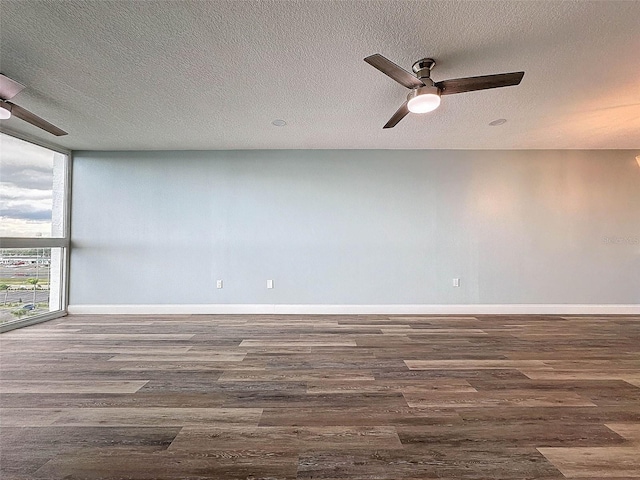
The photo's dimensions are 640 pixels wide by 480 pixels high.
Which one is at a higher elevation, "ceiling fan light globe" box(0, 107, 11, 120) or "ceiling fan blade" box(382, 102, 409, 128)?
"ceiling fan blade" box(382, 102, 409, 128)

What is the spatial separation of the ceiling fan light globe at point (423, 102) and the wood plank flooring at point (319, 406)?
82.3 inches

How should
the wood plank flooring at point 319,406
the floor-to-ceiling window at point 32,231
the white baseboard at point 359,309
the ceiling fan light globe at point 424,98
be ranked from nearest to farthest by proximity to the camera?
the wood plank flooring at point 319,406 < the ceiling fan light globe at point 424,98 < the floor-to-ceiling window at point 32,231 < the white baseboard at point 359,309

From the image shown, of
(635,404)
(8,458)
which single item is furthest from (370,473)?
(635,404)

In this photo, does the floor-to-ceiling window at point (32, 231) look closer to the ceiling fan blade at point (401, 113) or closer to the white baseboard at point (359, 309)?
the white baseboard at point (359, 309)

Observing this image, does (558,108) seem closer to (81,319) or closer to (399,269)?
(399,269)

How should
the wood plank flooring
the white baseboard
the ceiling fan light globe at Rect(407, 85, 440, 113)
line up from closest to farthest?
the wood plank flooring → the ceiling fan light globe at Rect(407, 85, 440, 113) → the white baseboard

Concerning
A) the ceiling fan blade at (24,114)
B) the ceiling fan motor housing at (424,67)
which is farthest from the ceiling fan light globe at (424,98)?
the ceiling fan blade at (24,114)

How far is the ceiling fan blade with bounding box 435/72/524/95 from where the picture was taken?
2084mm

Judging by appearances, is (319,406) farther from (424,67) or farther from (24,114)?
(24,114)

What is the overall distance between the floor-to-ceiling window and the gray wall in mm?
216

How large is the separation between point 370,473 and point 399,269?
352 cm

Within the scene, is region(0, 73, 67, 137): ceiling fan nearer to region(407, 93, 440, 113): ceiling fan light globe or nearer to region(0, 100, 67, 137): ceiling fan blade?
region(0, 100, 67, 137): ceiling fan blade

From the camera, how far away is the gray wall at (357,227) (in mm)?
4680

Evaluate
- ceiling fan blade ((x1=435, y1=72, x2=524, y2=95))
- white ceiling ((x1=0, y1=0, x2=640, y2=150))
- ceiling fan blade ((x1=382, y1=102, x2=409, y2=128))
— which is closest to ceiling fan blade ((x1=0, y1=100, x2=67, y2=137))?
white ceiling ((x1=0, y1=0, x2=640, y2=150))
